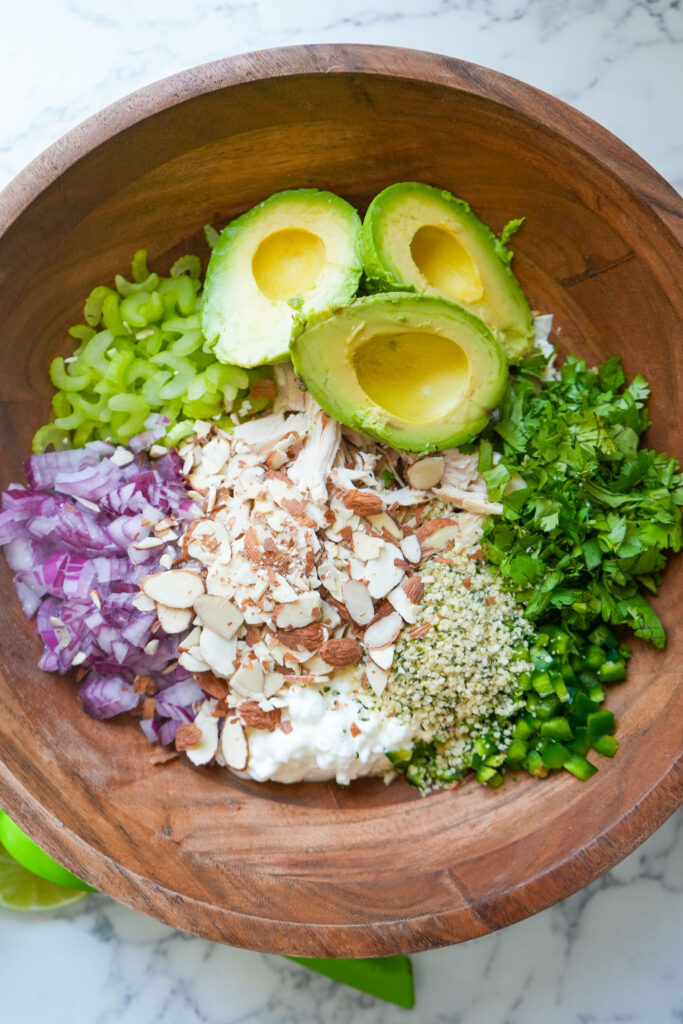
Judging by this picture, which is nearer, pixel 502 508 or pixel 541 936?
pixel 502 508

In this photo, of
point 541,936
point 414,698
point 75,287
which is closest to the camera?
point 414,698

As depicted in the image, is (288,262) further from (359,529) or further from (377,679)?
(377,679)

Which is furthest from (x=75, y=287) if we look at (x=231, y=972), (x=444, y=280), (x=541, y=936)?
(x=541, y=936)

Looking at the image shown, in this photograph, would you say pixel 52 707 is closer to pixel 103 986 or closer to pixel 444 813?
pixel 103 986

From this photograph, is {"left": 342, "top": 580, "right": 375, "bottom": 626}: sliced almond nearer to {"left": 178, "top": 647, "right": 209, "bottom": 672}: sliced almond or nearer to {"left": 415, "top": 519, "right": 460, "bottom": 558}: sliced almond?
{"left": 415, "top": 519, "right": 460, "bottom": 558}: sliced almond

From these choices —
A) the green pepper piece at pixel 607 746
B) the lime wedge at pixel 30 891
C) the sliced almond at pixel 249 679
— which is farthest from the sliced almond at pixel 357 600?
the lime wedge at pixel 30 891

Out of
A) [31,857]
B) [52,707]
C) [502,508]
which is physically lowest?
[31,857]

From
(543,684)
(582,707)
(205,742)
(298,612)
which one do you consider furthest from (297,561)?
(582,707)

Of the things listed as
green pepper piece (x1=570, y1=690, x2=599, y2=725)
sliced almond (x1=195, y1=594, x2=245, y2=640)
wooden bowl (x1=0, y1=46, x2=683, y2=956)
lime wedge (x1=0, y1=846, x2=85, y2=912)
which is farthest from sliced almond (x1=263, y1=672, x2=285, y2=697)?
lime wedge (x1=0, y1=846, x2=85, y2=912)
